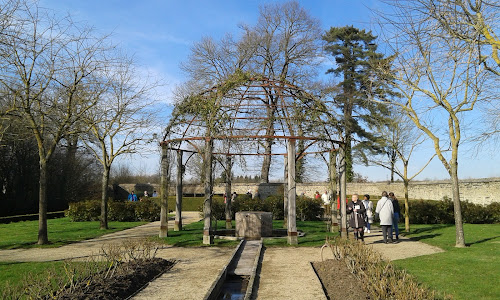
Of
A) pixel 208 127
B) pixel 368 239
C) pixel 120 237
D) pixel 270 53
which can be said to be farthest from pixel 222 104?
pixel 270 53

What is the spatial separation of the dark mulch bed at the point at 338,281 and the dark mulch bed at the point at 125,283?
332 cm

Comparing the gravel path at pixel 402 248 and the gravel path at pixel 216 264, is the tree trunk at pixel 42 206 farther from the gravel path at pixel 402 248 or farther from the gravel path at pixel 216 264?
the gravel path at pixel 402 248

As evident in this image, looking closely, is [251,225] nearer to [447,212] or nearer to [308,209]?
[308,209]

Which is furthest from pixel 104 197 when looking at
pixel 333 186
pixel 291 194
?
pixel 333 186

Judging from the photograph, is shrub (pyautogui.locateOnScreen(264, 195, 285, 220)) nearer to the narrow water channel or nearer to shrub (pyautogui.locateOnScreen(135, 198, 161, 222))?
shrub (pyautogui.locateOnScreen(135, 198, 161, 222))

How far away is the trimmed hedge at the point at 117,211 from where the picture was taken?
22500 mm

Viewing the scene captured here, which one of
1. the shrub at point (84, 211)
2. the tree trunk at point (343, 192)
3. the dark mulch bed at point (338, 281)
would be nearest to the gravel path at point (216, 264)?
the dark mulch bed at point (338, 281)

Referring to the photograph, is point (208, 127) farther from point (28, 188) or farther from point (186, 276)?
point (28, 188)

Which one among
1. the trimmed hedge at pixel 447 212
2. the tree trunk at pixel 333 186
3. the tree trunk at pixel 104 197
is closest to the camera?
the tree trunk at pixel 333 186

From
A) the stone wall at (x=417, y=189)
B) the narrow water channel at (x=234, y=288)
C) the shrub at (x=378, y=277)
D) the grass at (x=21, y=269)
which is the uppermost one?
the stone wall at (x=417, y=189)

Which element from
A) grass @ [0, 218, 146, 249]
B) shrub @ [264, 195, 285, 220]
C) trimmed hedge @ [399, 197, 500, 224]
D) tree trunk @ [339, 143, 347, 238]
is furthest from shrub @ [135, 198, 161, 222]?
trimmed hedge @ [399, 197, 500, 224]

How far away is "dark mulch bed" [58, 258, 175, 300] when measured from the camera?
6.08 m

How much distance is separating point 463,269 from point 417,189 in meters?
25.4

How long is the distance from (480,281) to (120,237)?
1155 centimetres
